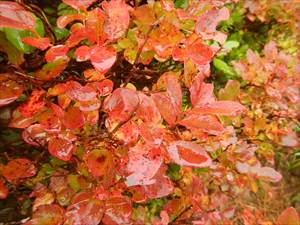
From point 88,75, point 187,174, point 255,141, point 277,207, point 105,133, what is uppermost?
point 88,75

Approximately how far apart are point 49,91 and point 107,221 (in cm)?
29

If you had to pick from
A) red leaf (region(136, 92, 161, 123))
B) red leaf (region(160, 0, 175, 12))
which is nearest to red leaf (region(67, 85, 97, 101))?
red leaf (region(136, 92, 161, 123))

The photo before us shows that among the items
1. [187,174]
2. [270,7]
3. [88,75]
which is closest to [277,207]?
[270,7]

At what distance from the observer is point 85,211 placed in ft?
2.46

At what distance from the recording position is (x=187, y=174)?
4.24 ft

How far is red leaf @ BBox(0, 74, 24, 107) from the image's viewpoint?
76 centimetres

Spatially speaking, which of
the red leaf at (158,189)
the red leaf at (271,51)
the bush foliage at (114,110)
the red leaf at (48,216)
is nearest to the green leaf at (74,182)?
the bush foliage at (114,110)

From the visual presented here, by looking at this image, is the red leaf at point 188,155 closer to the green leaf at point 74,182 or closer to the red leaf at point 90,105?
the red leaf at point 90,105

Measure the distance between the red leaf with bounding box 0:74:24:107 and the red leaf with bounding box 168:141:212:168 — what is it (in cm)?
34

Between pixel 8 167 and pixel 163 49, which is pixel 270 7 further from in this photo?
pixel 8 167

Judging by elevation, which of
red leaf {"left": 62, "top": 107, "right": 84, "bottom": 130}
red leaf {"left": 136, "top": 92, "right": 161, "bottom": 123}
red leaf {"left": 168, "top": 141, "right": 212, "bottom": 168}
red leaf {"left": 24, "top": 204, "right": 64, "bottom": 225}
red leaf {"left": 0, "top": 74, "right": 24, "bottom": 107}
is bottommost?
red leaf {"left": 24, "top": 204, "right": 64, "bottom": 225}

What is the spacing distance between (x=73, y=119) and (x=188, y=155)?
270 millimetres

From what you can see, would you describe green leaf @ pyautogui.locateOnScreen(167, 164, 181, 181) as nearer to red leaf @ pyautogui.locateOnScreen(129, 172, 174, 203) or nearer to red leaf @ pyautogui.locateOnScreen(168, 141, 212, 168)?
red leaf @ pyautogui.locateOnScreen(129, 172, 174, 203)

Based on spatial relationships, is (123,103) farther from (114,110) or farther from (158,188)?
(158,188)
